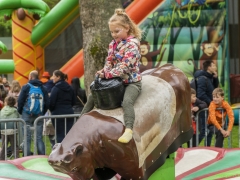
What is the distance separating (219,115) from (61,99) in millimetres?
2214

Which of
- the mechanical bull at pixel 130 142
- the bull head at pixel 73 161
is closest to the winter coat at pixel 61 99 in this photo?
the mechanical bull at pixel 130 142

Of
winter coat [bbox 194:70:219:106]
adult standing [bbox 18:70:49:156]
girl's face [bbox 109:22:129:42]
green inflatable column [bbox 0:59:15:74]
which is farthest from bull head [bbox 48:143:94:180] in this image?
green inflatable column [bbox 0:59:15:74]

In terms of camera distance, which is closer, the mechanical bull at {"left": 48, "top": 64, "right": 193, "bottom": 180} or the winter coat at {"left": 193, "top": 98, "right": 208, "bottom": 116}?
the mechanical bull at {"left": 48, "top": 64, "right": 193, "bottom": 180}

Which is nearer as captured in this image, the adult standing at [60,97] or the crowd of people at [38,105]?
the crowd of people at [38,105]

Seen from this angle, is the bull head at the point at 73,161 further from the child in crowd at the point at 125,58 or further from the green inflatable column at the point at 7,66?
the green inflatable column at the point at 7,66

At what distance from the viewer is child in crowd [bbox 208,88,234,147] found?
7152mm

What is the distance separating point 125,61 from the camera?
4238mm

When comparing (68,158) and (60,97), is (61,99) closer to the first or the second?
(60,97)

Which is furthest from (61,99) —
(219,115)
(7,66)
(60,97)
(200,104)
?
(7,66)

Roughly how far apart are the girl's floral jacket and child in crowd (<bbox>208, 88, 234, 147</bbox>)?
297 cm

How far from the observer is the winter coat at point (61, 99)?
7.95 metres

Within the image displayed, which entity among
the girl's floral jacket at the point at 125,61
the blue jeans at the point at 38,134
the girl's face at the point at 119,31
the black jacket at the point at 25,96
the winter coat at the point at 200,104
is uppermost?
the girl's face at the point at 119,31

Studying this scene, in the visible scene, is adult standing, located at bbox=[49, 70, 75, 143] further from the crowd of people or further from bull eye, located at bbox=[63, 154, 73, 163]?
bull eye, located at bbox=[63, 154, 73, 163]

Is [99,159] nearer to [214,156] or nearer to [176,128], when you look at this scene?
[176,128]
